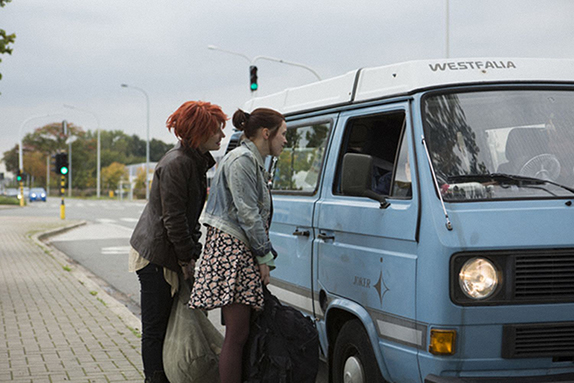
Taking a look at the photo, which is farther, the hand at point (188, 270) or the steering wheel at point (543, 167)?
the hand at point (188, 270)

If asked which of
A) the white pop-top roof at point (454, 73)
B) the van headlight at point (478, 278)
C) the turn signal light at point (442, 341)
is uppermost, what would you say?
the white pop-top roof at point (454, 73)

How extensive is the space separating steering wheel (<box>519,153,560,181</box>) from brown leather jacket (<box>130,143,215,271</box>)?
6.39ft

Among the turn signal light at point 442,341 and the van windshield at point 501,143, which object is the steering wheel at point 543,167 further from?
the turn signal light at point 442,341

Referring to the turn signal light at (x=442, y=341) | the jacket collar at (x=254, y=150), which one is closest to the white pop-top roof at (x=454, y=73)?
the jacket collar at (x=254, y=150)

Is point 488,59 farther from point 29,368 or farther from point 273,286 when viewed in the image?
point 29,368

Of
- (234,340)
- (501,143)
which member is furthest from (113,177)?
(501,143)

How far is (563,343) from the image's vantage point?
361 cm

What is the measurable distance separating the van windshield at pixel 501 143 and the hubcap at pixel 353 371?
1.19 m

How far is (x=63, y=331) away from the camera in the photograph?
744 centimetres

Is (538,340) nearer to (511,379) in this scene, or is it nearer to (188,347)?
(511,379)

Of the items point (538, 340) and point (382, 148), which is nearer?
point (538, 340)

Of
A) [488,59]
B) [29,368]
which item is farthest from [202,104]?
[29,368]

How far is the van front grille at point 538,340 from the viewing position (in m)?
3.55

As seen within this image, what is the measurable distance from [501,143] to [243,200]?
4.75 ft
